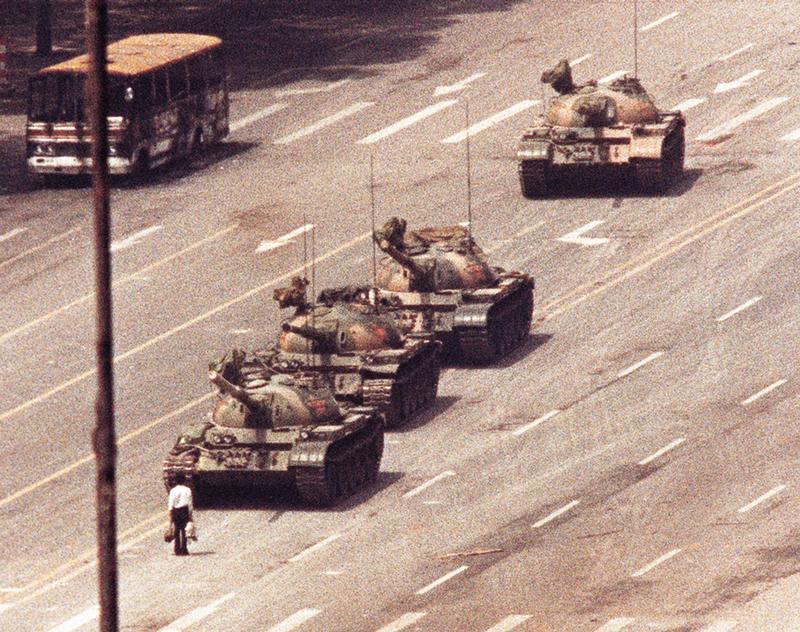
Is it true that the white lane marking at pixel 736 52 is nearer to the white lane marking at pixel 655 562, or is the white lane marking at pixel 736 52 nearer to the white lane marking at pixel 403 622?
the white lane marking at pixel 655 562

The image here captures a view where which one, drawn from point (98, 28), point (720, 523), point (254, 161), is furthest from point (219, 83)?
point (98, 28)

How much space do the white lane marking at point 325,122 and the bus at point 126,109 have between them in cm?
395

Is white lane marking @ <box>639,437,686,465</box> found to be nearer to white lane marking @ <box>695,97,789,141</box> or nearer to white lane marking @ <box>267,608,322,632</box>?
white lane marking @ <box>267,608,322,632</box>

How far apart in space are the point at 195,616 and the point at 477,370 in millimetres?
17898

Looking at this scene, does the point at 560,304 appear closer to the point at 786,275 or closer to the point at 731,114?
the point at 786,275

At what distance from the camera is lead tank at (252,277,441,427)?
164 ft

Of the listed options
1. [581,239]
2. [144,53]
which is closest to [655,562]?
[581,239]

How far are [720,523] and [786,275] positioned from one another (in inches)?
741

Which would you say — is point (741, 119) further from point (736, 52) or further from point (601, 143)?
point (601, 143)

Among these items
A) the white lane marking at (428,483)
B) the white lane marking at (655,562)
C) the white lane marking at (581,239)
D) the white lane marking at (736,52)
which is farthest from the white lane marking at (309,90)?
the white lane marking at (655,562)

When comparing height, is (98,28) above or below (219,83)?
above

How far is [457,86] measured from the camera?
8175cm

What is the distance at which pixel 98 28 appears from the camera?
20922 mm

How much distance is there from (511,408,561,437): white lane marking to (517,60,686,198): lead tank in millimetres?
17315
